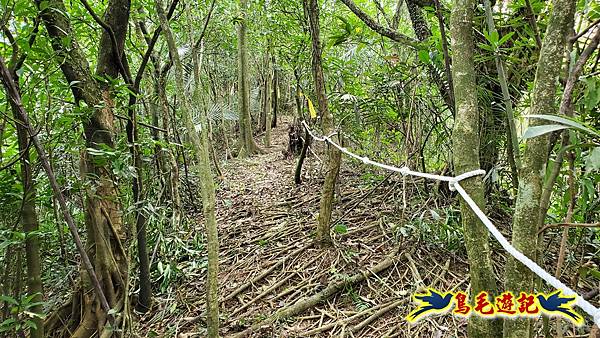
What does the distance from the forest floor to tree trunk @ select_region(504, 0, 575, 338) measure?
1366 mm

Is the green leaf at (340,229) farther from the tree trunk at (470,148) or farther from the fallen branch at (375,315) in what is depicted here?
the tree trunk at (470,148)

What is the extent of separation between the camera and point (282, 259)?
3.44m

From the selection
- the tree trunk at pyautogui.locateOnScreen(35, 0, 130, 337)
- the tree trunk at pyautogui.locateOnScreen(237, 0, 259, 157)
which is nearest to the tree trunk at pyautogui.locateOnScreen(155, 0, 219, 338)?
the tree trunk at pyautogui.locateOnScreen(35, 0, 130, 337)

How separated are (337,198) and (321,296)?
1.50 meters

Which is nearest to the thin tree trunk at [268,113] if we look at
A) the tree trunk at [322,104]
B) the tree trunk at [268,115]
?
the tree trunk at [268,115]

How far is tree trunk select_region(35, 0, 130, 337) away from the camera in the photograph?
2.43 metres

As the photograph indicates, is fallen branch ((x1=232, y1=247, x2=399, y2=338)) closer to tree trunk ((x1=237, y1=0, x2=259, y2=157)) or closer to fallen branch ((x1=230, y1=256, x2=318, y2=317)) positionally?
fallen branch ((x1=230, y1=256, x2=318, y2=317))

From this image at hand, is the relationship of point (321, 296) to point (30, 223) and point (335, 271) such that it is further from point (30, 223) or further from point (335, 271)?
point (30, 223)

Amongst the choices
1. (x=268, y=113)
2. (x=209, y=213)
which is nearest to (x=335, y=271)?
(x=209, y=213)

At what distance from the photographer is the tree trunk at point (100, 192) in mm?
2426

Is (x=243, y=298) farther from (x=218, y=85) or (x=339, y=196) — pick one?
(x=218, y=85)

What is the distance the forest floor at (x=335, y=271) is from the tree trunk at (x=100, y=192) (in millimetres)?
482

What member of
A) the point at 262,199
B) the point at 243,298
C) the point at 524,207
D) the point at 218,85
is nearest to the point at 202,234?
the point at 262,199

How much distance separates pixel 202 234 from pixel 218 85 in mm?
9343
